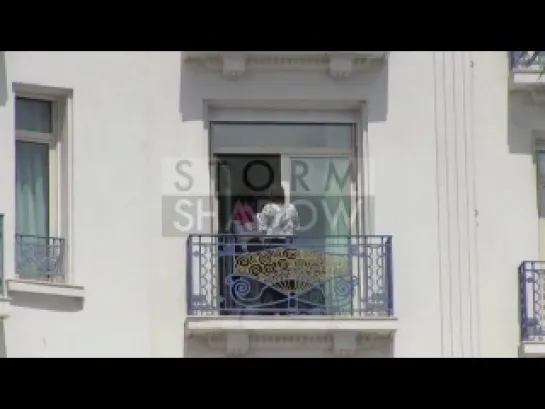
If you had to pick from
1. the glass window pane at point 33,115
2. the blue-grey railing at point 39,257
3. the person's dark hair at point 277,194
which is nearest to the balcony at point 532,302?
the person's dark hair at point 277,194

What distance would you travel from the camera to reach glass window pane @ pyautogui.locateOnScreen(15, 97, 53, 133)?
1001 inches

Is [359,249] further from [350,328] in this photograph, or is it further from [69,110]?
[69,110]

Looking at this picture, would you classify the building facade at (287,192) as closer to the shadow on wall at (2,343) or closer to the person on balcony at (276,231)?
the person on balcony at (276,231)

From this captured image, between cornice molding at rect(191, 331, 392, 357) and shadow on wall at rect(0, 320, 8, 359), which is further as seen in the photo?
cornice molding at rect(191, 331, 392, 357)

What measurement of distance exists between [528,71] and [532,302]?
2.44 metres

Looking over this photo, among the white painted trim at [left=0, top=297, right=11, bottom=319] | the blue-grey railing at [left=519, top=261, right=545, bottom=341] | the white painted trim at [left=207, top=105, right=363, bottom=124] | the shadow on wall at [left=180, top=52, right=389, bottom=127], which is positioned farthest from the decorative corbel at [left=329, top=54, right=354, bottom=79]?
the white painted trim at [left=0, top=297, right=11, bottom=319]

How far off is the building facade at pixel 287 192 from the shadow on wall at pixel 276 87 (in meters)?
0.02

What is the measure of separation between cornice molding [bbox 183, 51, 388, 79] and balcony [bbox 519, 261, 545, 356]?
2.75 metres

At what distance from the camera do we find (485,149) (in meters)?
26.5

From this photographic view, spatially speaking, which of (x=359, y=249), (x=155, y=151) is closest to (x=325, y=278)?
(x=359, y=249)

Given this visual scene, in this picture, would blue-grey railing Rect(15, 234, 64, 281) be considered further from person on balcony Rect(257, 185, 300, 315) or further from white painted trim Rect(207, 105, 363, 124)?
white painted trim Rect(207, 105, 363, 124)

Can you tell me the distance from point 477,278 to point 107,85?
4.38 meters

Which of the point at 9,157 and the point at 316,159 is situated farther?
the point at 316,159

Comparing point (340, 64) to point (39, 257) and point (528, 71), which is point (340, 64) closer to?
point (528, 71)
